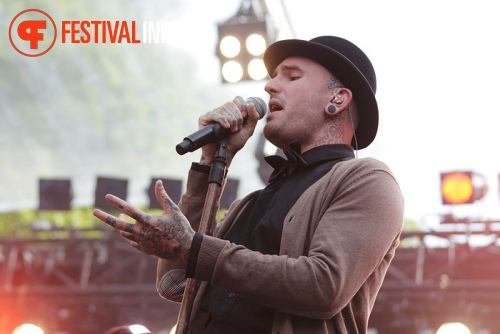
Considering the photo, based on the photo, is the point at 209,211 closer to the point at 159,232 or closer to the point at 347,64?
the point at 159,232

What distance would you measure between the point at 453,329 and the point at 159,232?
267 inches

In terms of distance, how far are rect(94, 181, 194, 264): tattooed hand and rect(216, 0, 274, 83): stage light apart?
425 cm

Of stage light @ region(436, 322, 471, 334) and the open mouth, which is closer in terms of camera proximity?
the open mouth

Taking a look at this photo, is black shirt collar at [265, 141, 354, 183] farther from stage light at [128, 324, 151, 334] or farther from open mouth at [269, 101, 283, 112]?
stage light at [128, 324, 151, 334]

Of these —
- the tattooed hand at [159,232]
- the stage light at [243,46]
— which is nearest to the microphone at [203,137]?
the tattooed hand at [159,232]

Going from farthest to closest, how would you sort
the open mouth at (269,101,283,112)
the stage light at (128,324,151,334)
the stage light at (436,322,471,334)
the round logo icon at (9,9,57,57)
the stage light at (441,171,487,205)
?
the stage light at (436,322,471,334), the stage light at (441,171,487,205), the round logo icon at (9,9,57,57), the stage light at (128,324,151,334), the open mouth at (269,101,283,112)

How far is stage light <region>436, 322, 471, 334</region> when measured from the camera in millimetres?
7977

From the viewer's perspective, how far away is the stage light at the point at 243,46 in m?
6.02

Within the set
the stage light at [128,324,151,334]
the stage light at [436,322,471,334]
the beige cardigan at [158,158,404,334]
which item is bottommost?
the stage light at [436,322,471,334]

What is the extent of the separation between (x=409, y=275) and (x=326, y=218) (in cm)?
704

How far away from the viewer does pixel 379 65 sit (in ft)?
31.7

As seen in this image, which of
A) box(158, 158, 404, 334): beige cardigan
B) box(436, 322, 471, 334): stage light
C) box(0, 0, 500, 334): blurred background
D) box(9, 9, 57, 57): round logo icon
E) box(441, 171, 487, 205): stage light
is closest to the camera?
box(158, 158, 404, 334): beige cardigan

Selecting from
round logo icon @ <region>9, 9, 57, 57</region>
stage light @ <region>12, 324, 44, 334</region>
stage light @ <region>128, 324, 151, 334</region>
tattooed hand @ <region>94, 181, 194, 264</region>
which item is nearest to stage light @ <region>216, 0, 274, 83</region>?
round logo icon @ <region>9, 9, 57, 57</region>

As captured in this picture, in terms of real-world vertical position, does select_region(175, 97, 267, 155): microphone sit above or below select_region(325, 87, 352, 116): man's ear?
Answer: below
